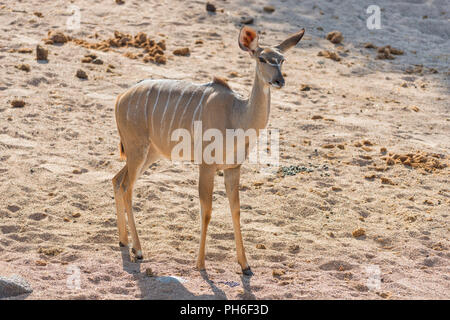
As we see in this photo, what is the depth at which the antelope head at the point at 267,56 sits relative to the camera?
4.73 m

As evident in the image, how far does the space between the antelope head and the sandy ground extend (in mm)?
1446

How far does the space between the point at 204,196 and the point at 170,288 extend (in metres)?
0.72

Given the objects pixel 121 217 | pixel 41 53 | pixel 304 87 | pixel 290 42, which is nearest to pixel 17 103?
pixel 41 53

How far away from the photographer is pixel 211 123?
16.6 feet

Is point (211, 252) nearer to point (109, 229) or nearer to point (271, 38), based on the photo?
point (109, 229)

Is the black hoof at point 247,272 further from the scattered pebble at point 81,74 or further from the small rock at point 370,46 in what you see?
the small rock at point 370,46

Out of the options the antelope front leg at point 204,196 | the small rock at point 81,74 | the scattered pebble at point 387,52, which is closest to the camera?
the antelope front leg at point 204,196

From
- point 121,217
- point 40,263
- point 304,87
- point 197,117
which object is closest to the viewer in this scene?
point 40,263

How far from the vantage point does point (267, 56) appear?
481cm

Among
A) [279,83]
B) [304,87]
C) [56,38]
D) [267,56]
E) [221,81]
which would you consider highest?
[267,56]

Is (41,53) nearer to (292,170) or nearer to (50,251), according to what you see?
(292,170)

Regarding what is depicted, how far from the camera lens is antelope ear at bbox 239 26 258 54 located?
4.91 meters

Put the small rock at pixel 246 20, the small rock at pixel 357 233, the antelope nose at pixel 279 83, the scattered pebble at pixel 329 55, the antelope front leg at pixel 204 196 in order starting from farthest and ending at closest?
the small rock at pixel 246 20, the scattered pebble at pixel 329 55, the small rock at pixel 357 233, the antelope front leg at pixel 204 196, the antelope nose at pixel 279 83

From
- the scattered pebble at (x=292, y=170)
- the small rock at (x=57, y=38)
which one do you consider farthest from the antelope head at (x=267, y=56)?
the small rock at (x=57, y=38)
